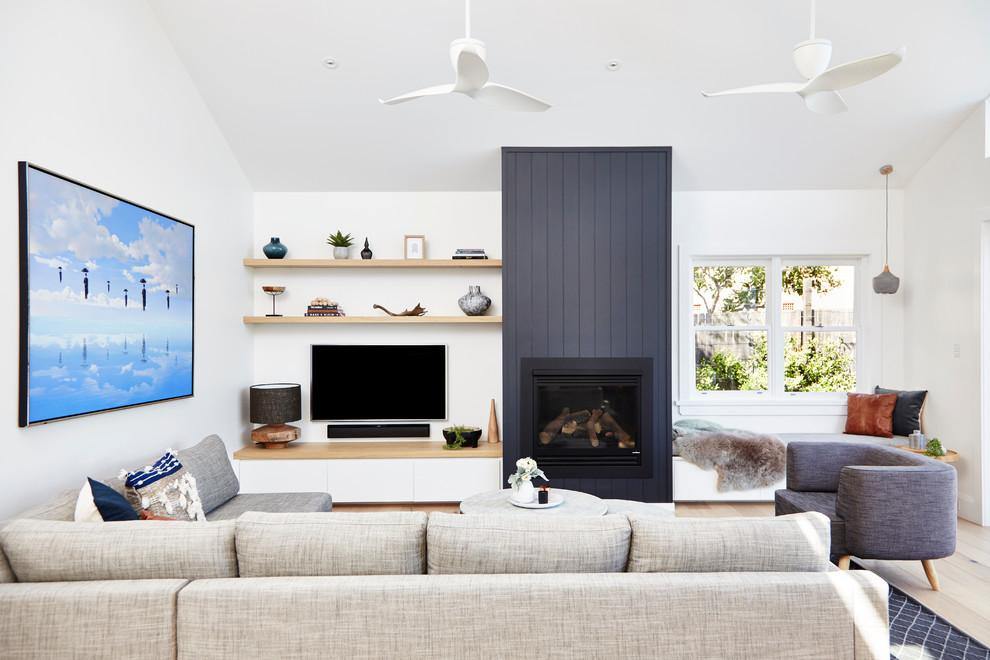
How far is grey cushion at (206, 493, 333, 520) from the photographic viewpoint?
327 cm

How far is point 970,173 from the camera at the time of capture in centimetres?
431

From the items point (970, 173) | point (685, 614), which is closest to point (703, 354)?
point (970, 173)

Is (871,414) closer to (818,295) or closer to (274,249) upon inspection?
(818,295)

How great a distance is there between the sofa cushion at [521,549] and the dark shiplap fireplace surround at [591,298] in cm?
262

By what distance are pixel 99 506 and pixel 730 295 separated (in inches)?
185

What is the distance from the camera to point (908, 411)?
477cm

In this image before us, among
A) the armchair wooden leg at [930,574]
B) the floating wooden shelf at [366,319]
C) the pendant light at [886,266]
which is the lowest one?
the armchair wooden leg at [930,574]

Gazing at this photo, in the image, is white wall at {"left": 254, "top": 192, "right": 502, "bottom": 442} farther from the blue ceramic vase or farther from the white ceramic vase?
the white ceramic vase

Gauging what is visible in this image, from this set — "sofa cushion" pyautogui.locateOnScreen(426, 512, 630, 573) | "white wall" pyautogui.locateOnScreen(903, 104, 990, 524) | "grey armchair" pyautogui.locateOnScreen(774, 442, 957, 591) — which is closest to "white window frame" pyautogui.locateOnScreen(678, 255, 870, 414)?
"white wall" pyautogui.locateOnScreen(903, 104, 990, 524)

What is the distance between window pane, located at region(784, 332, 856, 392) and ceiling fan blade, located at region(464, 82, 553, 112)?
11.9ft

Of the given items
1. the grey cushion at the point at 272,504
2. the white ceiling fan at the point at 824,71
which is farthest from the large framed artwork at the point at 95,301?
the white ceiling fan at the point at 824,71

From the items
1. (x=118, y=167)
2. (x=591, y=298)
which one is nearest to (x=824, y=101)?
(x=591, y=298)

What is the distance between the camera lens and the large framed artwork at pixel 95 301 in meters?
2.59

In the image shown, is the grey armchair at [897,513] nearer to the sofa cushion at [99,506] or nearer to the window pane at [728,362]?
the window pane at [728,362]
